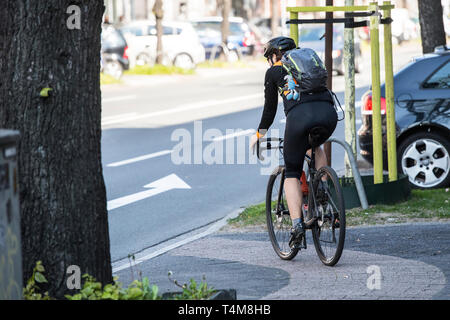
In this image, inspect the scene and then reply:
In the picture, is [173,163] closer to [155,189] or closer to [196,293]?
[155,189]

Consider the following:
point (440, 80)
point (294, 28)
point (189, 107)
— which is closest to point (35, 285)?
point (294, 28)

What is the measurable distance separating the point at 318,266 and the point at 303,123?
1028mm

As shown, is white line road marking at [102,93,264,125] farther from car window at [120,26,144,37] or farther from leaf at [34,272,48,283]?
leaf at [34,272,48,283]

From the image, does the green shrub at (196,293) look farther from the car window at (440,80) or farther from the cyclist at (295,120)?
the car window at (440,80)

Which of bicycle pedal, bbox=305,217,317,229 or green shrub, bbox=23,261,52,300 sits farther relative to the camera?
bicycle pedal, bbox=305,217,317,229

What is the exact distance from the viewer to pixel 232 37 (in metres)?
40.0

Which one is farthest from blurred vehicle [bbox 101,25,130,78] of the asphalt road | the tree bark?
the tree bark

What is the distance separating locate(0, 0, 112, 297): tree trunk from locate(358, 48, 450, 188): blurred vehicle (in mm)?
6153

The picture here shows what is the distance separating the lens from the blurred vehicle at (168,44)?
1342 inches

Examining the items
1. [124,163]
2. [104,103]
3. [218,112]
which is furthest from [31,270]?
[104,103]

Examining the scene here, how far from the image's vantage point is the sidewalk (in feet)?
19.7

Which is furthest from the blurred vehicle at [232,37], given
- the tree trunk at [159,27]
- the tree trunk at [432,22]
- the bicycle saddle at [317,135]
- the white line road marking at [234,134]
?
the bicycle saddle at [317,135]

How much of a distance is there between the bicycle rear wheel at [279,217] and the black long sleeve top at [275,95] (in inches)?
17.5
